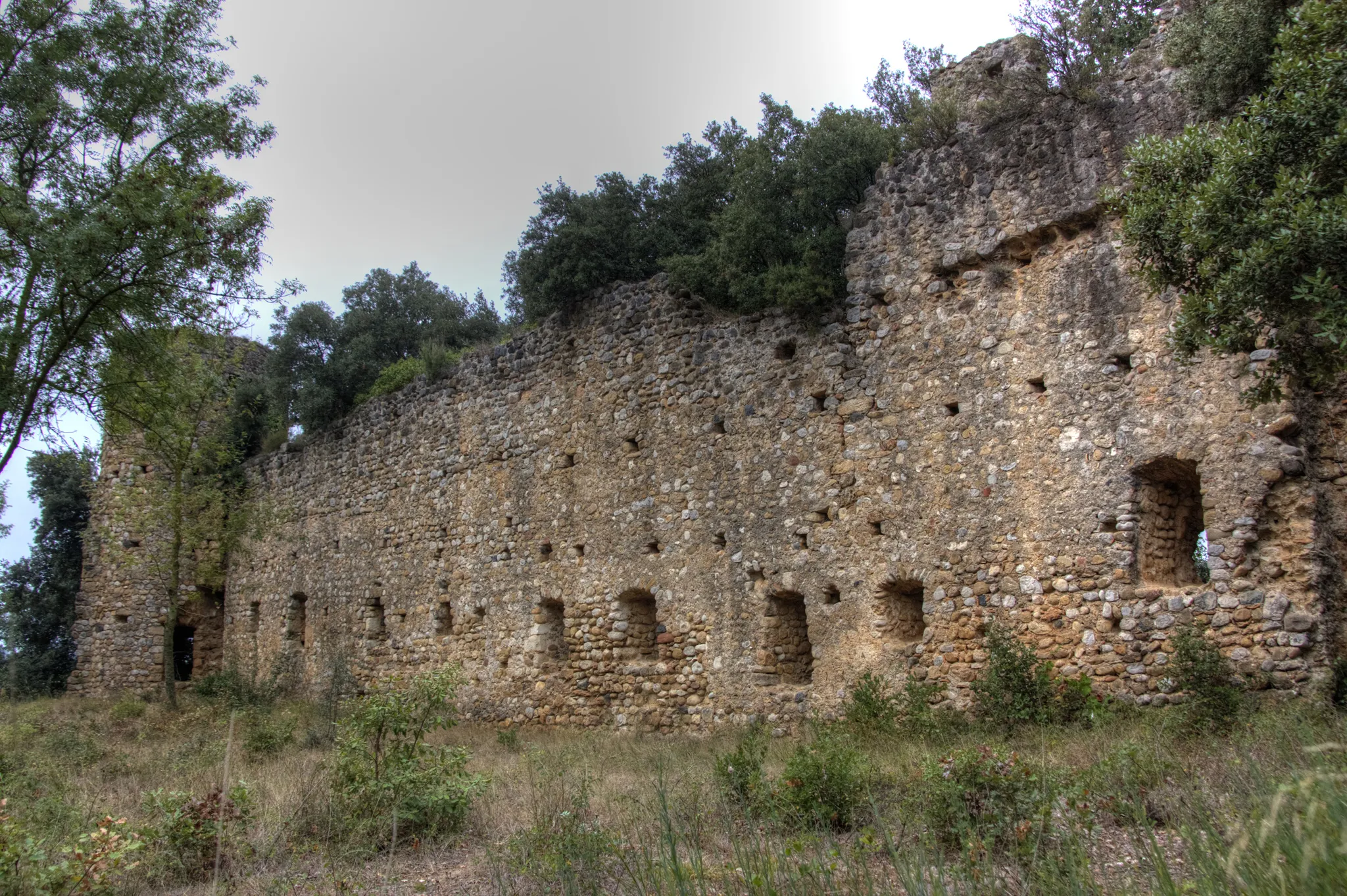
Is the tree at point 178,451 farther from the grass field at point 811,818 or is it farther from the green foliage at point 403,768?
the green foliage at point 403,768

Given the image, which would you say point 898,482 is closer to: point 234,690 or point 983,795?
point 983,795

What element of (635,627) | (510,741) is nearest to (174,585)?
(510,741)

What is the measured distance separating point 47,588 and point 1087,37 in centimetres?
2436

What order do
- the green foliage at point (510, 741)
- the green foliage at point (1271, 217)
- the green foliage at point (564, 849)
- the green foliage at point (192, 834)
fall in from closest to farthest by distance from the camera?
the green foliage at point (564, 849)
the green foliage at point (192, 834)
the green foliage at point (1271, 217)
the green foliage at point (510, 741)

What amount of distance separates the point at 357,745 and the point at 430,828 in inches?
40.1

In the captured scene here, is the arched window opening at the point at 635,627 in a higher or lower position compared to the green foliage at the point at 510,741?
higher

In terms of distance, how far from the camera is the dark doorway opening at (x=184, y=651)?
21684mm

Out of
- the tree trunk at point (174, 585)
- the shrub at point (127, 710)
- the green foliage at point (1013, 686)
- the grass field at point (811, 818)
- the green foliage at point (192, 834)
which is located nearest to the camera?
the grass field at point (811, 818)

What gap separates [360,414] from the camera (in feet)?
56.7

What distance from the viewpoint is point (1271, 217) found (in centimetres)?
583

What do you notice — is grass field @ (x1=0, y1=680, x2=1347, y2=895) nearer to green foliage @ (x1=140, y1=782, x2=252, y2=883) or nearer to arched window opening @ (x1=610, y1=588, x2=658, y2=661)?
green foliage @ (x1=140, y1=782, x2=252, y2=883)

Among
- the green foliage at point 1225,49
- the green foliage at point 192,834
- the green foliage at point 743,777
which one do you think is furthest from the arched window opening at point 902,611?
the green foliage at point 192,834

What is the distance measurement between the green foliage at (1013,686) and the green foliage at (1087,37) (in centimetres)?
521

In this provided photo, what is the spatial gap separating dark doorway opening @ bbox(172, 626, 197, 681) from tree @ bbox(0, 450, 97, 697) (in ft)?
6.90
